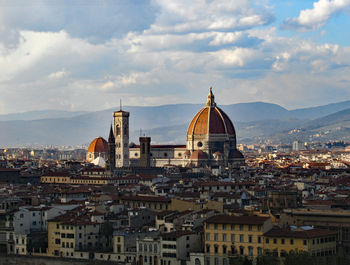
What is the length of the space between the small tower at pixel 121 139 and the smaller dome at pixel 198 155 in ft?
48.9

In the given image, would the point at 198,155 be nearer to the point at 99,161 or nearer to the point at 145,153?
the point at 145,153

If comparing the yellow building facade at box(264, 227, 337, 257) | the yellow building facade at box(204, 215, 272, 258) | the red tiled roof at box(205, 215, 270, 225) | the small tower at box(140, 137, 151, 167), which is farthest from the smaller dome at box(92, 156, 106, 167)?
the yellow building facade at box(264, 227, 337, 257)

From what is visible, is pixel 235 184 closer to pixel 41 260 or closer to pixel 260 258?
pixel 41 260

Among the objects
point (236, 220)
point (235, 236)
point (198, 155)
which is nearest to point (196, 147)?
point (198, 155)

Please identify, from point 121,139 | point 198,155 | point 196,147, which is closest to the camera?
point 198,155

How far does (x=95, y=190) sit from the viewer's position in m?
98.9

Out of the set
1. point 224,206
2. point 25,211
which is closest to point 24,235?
point 25,211

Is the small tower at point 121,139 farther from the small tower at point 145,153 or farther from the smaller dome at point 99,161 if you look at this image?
the small tower at point 145,153

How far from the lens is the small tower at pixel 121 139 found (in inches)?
7377

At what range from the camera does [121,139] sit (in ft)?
616

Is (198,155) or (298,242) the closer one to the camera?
(298,242)

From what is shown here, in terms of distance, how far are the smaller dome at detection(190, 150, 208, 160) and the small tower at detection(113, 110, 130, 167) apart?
1490 cm

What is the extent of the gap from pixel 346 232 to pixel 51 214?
23.4 meters

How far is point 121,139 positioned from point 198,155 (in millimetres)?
18037
